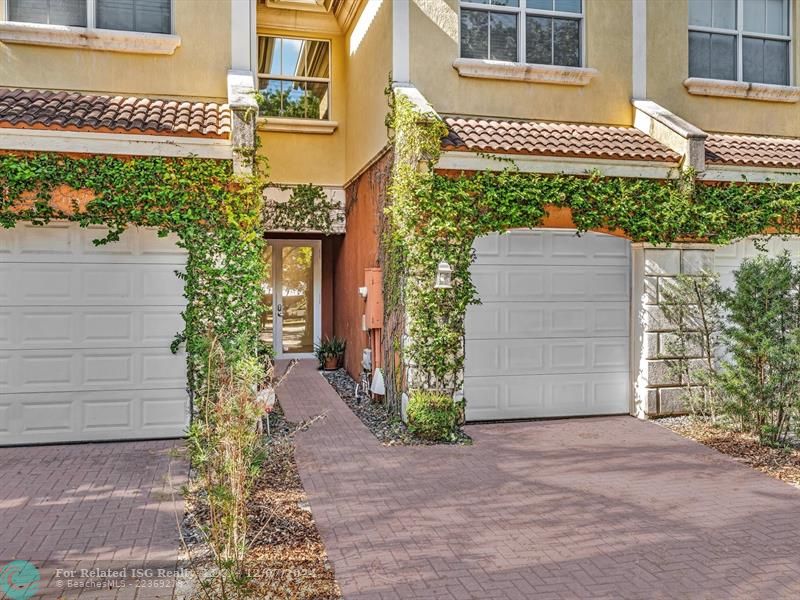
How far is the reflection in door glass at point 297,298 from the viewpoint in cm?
1552

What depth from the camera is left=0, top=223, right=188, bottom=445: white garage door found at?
820cm

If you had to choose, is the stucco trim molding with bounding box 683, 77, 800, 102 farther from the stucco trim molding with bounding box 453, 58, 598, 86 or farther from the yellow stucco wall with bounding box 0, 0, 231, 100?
the yellow stucco wall with bounding box 0, 0, 231, 100

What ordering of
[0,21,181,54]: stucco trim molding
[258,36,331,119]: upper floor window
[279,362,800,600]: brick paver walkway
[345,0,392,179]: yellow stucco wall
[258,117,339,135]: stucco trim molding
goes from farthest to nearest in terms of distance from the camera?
[258,36,331,119]: upper floor window
[258,117,339,135]: stucco trim molding
[345,0,392,179]: yellow stucco wall
[0,21,181,54]: stucco trim molding
[279,362,800,600]: brick paver walkway

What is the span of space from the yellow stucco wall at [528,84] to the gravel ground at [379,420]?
15.0ft

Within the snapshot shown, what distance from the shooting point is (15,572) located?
4750 millimetres

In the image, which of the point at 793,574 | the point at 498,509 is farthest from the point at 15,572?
the point at 793,574

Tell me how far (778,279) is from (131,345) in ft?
26.6

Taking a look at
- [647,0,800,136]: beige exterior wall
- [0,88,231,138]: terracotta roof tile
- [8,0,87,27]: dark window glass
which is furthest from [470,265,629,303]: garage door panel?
[8,0,87,27]: dark window glass

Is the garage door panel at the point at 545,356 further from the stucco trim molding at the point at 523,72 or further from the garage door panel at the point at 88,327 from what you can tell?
the garage door panel at the point at 88,327

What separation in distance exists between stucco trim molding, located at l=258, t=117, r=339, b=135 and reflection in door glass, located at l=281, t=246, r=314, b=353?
3.09 m

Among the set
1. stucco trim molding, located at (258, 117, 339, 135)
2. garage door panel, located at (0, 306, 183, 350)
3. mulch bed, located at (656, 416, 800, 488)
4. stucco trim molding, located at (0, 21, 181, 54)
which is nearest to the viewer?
mulch bed, located at (656, 416, 800, 488)

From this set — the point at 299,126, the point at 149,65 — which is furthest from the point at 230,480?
the point at 299,126

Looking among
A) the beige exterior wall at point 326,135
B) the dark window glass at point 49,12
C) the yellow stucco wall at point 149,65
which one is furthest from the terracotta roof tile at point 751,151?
the dark window glass at point 49,12

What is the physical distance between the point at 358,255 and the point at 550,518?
7402mm
